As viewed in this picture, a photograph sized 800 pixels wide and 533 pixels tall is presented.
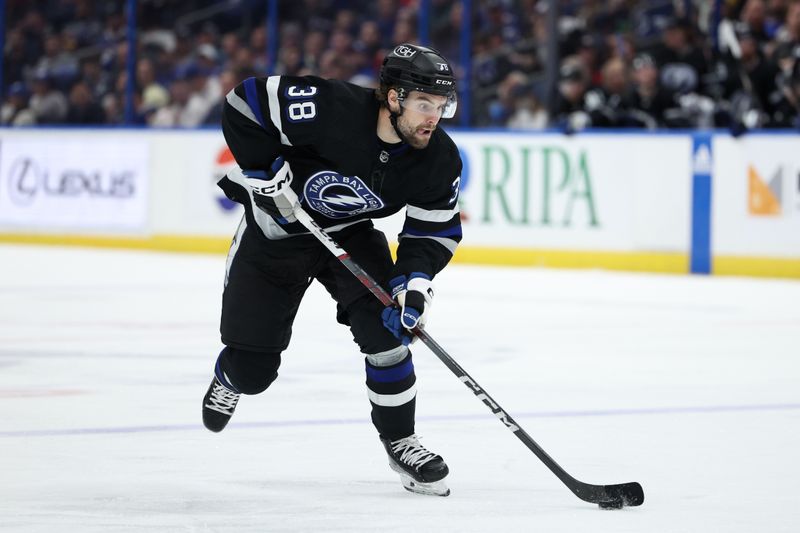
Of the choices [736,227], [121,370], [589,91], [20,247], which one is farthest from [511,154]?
[121,370]

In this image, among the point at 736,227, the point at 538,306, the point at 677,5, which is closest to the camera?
the point at 538,306

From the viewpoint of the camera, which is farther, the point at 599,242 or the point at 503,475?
the point at 599,242

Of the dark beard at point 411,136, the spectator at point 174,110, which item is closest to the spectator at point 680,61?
the spectator at point 174,110

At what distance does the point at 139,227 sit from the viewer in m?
12.5

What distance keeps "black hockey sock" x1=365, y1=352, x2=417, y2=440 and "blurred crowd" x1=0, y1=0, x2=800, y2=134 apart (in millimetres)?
6961

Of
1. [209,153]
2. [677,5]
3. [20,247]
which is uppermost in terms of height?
[677,5]

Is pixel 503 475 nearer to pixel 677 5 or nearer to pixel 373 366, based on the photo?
pixel 373 366

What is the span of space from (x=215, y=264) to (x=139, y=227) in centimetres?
169

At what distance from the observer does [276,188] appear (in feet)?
12.1

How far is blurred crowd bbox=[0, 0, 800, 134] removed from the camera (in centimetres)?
1038

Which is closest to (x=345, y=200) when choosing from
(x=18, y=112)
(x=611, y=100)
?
(x=611, y=100)

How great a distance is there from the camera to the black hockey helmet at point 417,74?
3527 millimetres

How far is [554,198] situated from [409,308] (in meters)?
7.36

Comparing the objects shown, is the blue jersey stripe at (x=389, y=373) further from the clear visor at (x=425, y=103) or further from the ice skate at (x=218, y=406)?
the clear visor at (x=425, y=103)
